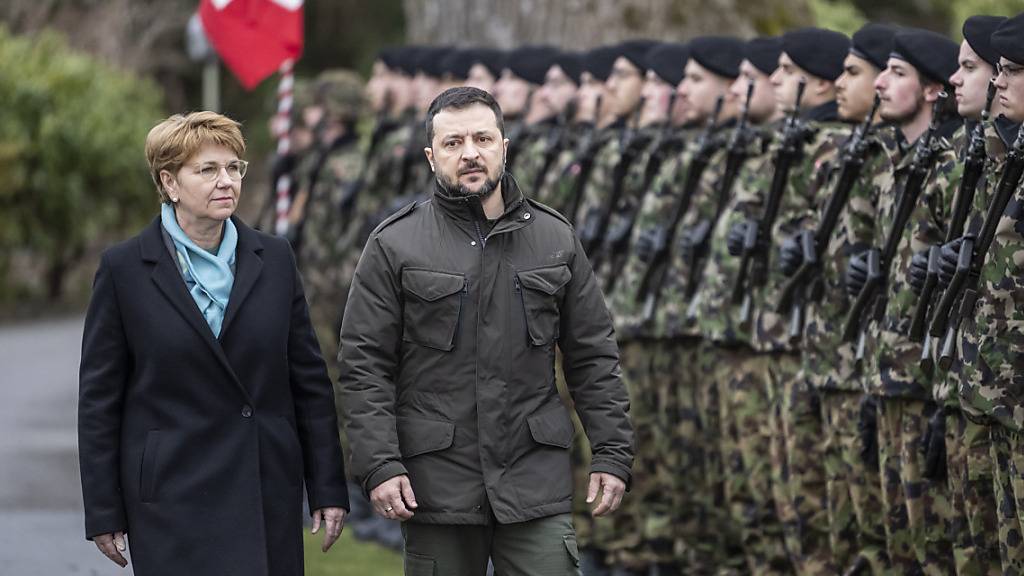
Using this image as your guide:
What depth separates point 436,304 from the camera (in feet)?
17.5

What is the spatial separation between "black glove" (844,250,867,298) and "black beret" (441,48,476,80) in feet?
16.8

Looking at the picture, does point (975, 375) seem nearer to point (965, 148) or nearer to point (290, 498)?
point (965, 148)

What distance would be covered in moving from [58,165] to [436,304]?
18.0 m

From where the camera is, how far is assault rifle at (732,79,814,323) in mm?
7531

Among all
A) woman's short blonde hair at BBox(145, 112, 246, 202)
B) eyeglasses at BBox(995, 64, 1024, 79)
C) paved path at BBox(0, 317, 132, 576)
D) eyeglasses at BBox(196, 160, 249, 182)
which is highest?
eyeglasses at BBox(995, 64, 1024, 79)

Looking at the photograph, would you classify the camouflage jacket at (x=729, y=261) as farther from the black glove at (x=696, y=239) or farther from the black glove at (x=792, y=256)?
the black glove at (x=792, y=256)

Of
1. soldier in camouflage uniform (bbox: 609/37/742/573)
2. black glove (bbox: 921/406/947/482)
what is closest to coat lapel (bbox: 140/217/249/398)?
black glove (bbox: 921/406/947/482)

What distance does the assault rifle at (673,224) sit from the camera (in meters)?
8.34

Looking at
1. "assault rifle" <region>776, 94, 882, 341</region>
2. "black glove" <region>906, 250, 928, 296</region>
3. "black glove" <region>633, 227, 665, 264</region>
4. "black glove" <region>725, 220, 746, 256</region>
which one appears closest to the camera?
"black glove" <region>906, 250, 928, 296</region>

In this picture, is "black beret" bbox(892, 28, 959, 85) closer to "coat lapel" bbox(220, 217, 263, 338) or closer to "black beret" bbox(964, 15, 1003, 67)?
"black beret" bbox(964, 15, 1003, 67)

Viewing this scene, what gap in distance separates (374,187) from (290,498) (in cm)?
661

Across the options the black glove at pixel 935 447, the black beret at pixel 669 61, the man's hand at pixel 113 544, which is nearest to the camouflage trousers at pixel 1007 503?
the black glove at pixel 935 447

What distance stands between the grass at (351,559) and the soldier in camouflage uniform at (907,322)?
294cm

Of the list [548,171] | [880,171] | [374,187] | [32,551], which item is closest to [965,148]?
[880,171]
